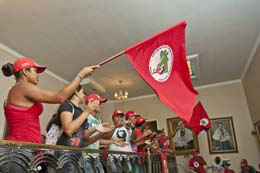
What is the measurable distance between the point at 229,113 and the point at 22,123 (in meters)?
5.17

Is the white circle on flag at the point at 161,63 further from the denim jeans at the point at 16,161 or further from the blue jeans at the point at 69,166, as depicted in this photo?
the denim jeans at the point at 16,161

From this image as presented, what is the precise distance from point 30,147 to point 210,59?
391 centimetres

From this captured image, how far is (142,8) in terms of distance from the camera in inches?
101

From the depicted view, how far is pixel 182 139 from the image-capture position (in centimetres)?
541

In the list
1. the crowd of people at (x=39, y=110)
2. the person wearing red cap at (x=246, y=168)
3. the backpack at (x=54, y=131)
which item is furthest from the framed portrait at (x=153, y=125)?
the backpack at (x=54, y=131)

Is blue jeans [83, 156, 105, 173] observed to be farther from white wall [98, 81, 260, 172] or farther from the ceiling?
white wall [98, 81, 260, 172]

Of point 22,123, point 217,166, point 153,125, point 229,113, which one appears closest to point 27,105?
point 22,123

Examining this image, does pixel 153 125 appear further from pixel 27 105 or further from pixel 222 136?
pixel 27 105

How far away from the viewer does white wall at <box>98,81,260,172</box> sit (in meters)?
4.85

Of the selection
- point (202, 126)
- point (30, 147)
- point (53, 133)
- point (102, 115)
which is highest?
point (102, 115)

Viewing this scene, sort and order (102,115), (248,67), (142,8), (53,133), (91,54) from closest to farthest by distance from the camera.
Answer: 1. (53,133)
2. (142,8)
3. (91,54)
4. (248,67)
5. (102,115)

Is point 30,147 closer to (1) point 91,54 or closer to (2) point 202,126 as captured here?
(1) point 91,54

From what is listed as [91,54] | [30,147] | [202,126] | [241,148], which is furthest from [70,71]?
[241,148]

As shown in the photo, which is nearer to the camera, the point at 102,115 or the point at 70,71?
the point at 70,71
